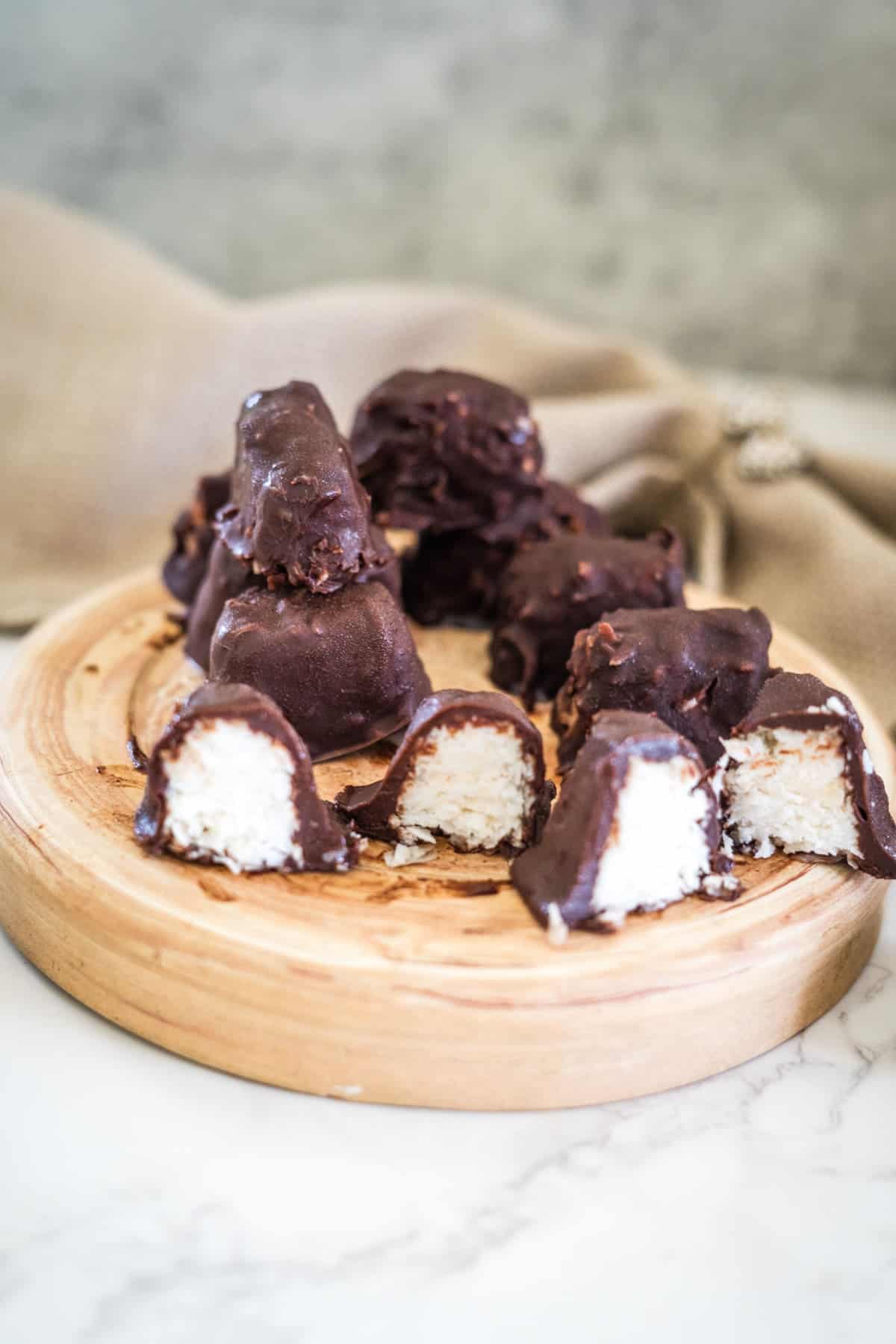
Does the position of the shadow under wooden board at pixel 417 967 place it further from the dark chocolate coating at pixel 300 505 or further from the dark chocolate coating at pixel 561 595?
the dark chocolate coating at pixel 561 595

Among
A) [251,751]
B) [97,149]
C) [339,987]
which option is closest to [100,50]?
[97,149]

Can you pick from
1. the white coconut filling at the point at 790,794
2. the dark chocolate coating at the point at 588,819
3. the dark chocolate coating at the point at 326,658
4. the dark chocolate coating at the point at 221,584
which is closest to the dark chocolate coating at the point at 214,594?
the dark chocolate coating at the point at 221,584

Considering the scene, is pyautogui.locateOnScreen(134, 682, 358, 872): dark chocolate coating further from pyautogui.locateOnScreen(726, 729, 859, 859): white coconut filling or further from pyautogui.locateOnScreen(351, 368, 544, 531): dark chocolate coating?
pyautogui.locateOnScreen(351, 368, 544, 531): dark chocolate coating

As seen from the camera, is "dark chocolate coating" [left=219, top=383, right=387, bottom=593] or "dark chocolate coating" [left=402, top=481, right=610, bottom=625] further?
"dark chocolate coating" [left=402, top=481, right=610, bottom=625]

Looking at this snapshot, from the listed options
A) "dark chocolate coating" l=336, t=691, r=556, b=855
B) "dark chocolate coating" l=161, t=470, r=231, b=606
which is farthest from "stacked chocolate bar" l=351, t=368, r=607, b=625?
"dark chocolate coating" l=336, t=691, r=556, b=855

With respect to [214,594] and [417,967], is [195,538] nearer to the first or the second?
[214,594]

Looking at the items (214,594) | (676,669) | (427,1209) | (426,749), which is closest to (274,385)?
(214,594)
